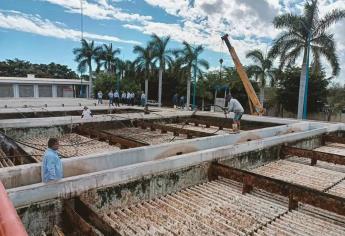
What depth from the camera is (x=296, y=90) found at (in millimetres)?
33281

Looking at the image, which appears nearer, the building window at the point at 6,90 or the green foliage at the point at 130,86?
the building window at the point at 6,90

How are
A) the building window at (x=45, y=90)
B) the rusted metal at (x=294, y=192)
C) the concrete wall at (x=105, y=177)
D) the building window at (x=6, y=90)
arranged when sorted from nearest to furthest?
the concrete wall at (x=105, y=177) < the rusted metal at (x=294, y=192) < the building window at (x=6, y=90) < the building window at (x=45, y=90)

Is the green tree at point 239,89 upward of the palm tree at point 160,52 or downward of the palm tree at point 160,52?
downward

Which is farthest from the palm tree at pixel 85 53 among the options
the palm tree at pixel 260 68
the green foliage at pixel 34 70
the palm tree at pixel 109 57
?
the palm tree at pixel 260 68

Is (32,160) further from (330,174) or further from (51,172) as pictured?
(330,174)

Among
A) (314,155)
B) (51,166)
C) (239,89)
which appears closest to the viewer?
(51,166)

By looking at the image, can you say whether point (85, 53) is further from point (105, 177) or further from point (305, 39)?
point (105, 177)

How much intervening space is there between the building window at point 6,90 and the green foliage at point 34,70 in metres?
27.4

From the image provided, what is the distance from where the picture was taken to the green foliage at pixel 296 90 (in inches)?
1264

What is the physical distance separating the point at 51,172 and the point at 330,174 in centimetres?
748

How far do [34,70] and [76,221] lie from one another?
2926 inches

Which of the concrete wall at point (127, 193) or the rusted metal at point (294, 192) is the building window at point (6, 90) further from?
the rusted metal at point (294, 192)

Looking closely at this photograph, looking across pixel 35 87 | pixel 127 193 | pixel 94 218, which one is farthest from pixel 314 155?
pixel 35 87

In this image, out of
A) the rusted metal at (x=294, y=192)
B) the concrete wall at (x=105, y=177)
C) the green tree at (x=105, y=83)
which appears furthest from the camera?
the green tree at (x=105, y=83)
